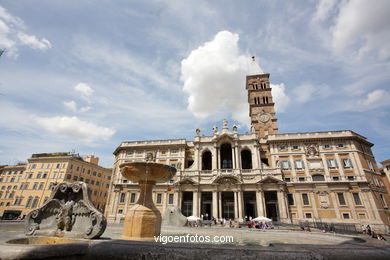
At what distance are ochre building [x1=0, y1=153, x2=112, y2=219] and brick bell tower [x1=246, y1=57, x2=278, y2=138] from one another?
38429mm

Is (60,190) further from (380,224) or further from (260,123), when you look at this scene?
(260,123)

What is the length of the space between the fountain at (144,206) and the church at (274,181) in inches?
888

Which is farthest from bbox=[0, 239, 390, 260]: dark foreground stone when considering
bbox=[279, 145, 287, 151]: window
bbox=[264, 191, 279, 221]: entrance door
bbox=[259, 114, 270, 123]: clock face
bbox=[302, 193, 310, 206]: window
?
bbox=[259, 114, 270, 123]: clock face

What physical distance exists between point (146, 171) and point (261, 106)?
3960cm

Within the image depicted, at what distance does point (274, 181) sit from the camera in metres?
29.0

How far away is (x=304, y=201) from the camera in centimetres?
2945

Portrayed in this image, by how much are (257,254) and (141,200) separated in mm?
6511

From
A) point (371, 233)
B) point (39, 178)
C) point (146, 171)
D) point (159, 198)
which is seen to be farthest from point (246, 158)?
point (39, 178)

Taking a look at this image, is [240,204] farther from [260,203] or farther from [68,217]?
[68,217]

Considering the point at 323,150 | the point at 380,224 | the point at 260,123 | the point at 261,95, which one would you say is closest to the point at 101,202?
the point at 260,123

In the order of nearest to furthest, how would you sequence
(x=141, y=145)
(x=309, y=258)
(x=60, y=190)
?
(x=309, y=258) < (x=60, y=190) < (x=141, y=145)

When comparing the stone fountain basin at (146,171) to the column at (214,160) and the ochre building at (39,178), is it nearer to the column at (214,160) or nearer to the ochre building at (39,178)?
the column at (214,160)

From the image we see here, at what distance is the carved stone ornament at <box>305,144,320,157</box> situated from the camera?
105 feet

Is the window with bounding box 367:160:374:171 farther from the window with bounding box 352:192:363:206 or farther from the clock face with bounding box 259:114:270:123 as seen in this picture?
the clock face with bounding box 259:114:270:123
